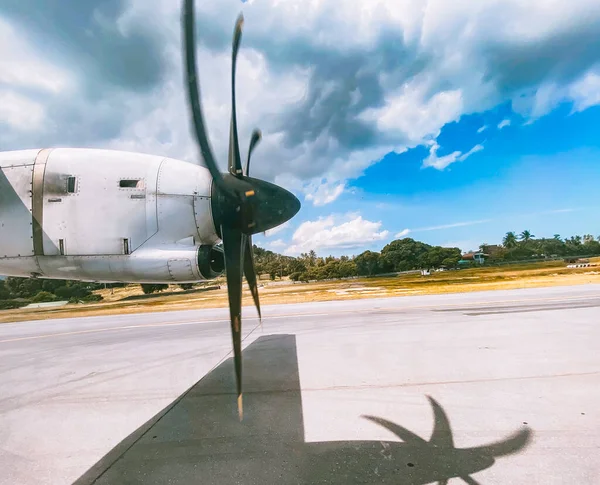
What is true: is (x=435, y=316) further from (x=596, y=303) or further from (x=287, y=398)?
(x=287, y=398)

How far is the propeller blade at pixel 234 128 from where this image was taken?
520 centimetres

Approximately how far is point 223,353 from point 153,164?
287 inches

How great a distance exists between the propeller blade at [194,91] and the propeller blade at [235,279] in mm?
887

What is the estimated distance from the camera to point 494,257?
118 metres


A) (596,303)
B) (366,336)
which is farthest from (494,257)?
(366,336)

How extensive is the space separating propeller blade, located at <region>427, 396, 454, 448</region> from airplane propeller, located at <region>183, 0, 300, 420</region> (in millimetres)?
3049

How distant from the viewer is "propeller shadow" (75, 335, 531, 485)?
3.81 meters

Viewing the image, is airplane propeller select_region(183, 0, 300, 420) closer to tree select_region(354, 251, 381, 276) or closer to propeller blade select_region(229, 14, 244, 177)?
propeller blade select_region(229, 14, 244, 177)

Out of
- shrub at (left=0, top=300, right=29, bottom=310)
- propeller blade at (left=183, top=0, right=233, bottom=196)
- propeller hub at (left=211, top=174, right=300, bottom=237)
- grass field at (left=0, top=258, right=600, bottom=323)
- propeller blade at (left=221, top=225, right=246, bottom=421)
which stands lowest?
grass field at (left=0, top=258, right=600, bottom=323)

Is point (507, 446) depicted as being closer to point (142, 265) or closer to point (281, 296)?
point (142, 265)

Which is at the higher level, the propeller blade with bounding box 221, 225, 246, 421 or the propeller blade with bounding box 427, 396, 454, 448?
the propeller blade with bounding box 221, 225, 246, 421

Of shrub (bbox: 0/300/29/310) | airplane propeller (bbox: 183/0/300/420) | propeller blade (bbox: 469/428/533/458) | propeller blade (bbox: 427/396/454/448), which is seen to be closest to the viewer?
propeller blade (bbox: 469/428/533/458)

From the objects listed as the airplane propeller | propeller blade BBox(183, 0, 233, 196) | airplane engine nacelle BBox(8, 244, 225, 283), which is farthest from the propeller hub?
airplane engine nacelle BBox(8, 244, 225, 283)

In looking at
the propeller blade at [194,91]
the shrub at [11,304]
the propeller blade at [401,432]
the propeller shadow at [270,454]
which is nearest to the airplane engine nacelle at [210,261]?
the propeller blade at [194,91]
